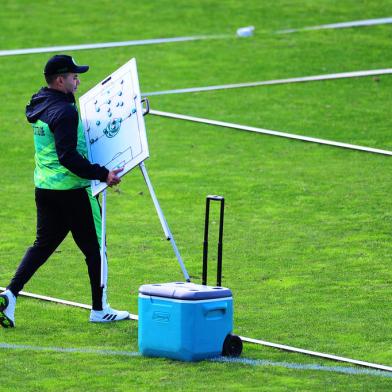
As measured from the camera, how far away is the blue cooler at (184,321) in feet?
27.0

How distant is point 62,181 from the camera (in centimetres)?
932

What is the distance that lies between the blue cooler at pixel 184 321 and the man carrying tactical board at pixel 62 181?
111 cm

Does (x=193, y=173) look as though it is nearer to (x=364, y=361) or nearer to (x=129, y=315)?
(x=129, y=315)

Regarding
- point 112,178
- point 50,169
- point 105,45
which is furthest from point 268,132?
point 112,178

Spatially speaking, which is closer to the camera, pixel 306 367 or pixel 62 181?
pixel 306 367

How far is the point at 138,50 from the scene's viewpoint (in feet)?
73.8

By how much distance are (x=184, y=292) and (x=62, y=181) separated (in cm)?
163

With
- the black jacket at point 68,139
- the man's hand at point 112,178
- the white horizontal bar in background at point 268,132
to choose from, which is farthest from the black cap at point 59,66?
the white horizontal bar in background at point 268,132

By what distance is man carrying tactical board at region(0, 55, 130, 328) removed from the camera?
9.09 metres

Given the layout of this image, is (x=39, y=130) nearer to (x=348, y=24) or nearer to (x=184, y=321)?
(x=184, y=321)

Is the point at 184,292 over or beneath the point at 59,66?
beneath

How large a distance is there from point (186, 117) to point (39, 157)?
9.19 meters

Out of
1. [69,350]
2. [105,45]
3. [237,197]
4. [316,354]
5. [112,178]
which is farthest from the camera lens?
[105,45]

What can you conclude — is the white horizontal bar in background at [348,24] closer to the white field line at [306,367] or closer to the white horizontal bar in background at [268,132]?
the white horizontal bar in background at [268,132]
